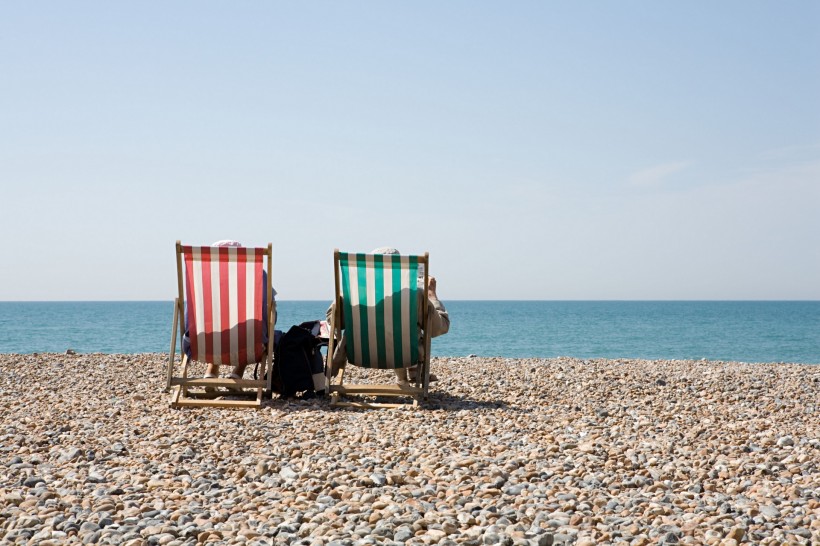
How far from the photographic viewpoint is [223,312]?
626 centimetres

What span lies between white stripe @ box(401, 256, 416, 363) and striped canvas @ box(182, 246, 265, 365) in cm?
112

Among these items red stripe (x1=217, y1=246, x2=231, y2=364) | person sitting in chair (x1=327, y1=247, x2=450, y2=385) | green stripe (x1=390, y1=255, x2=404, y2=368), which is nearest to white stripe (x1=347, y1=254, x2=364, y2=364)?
person sitting in chair (x1=327, y1=247, x2=450, y2=385)

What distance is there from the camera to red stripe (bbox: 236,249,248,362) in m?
6.13

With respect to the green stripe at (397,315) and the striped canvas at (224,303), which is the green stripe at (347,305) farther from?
the striped canvas at (224,303)

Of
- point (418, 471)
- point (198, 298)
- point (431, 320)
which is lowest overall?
point (418, 471)

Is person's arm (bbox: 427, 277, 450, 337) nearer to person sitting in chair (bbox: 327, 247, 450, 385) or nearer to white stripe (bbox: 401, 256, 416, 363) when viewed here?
person sitting in chair (bbox: 327, 247, 450, 385)

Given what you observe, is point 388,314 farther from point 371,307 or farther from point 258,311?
point 258,311

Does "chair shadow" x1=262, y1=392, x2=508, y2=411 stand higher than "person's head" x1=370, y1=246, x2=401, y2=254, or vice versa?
"person's head" x1=370, y1=246, x2=401, y2=254

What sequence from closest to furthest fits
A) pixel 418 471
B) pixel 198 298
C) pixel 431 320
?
pixel 418 471, pixel 198 298, pixel 431 320

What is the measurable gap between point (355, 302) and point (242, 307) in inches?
35.7

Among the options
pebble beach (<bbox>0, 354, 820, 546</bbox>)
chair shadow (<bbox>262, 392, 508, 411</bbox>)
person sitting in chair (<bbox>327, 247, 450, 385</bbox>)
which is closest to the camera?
pebble beach (<bbox>0, 354, 820, 546</bbox>)

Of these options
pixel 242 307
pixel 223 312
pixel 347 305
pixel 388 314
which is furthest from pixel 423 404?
pixel 223 312

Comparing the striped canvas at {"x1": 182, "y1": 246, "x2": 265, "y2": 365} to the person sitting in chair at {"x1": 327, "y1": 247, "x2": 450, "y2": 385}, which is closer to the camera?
the striped canvas at {"x1": 182, "y1": 246, "x2": 265, "y2": 365}

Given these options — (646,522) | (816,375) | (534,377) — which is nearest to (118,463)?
(646,522)
